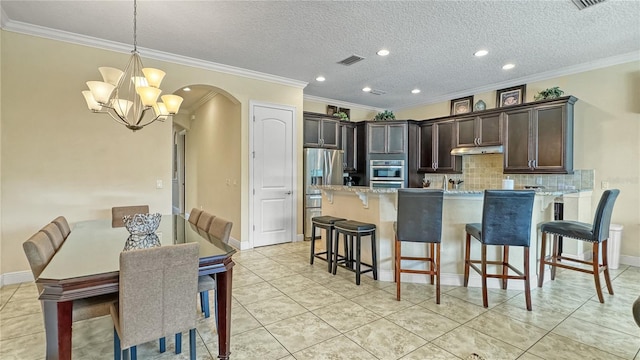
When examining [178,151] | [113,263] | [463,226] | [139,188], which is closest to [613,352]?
[463,226]

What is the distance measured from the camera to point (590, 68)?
171 inches

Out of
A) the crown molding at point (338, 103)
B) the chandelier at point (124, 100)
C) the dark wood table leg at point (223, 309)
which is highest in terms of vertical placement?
the crown molding at point (338, 103)

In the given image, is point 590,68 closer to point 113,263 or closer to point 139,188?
point 113,263

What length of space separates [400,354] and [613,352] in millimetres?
1475

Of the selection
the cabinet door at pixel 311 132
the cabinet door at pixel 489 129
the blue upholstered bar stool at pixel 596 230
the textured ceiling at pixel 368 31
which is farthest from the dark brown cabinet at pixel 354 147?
the blue upholstered bar stool at pixel 596 230

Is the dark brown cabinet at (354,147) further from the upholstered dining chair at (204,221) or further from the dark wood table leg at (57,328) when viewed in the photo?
the dark wood table leg at (57,328)

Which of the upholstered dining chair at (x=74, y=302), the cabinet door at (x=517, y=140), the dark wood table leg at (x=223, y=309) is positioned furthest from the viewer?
the cabinet door at (x=517, y=140)

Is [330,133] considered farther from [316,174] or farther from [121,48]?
[121,48]

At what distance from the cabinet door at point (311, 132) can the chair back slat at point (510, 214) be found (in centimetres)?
354

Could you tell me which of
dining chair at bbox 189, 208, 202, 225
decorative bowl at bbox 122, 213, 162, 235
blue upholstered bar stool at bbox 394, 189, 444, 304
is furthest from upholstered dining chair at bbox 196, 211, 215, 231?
blue upholstered bar stool at bbox 394, 189, 444, 304

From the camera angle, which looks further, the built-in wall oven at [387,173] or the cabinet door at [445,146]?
the built-in wall oven at [387,173]

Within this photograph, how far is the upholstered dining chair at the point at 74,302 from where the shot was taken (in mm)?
1685

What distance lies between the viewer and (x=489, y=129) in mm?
5242

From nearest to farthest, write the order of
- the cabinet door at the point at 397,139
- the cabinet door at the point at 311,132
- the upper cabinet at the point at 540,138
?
1. the upper cabinet at the point at 540,138
2. the cabinet door at the point at 311,132
3. the cabinet door at the point at 397,139
